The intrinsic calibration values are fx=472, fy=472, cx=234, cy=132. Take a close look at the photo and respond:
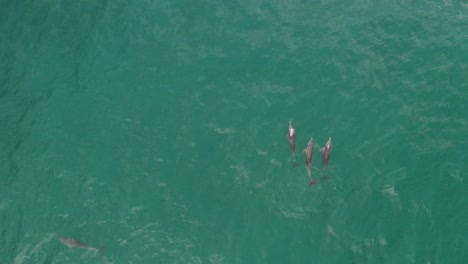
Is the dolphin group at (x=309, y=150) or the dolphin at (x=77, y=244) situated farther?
the dolphin group at (x=309, y=150)

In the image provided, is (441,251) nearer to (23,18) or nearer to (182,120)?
(182,120)

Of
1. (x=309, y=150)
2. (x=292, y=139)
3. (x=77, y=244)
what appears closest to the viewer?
(x=77, y=244)

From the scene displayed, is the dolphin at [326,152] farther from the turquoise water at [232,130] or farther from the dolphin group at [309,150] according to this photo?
the turquoise water at [232,130]

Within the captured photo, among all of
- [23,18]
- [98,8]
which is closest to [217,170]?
[98,8]

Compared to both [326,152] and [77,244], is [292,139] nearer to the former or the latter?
[326,152]

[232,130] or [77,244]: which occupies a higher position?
[232,130]

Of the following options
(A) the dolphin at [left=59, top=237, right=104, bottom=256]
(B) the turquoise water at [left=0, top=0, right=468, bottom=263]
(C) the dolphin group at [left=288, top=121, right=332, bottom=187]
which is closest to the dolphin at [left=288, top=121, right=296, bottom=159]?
(C) the dolphin group at [left=288, top=121, right=332, bottom=187]

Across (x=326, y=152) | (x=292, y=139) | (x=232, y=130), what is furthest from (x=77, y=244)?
(x=326, y=152)

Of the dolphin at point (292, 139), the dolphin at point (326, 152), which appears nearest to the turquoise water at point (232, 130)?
the dolphin at point (292, 139)
